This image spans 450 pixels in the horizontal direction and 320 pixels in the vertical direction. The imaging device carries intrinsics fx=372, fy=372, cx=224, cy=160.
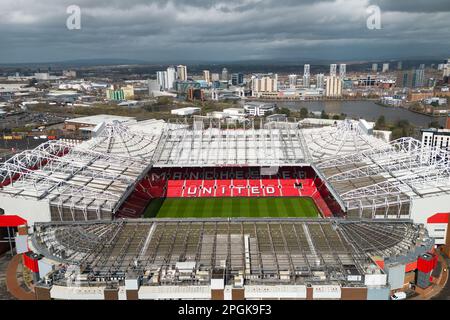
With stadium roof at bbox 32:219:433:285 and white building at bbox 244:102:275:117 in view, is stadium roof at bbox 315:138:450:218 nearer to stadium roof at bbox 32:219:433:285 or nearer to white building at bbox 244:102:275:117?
stadium roof at bbox 32:219:433:285

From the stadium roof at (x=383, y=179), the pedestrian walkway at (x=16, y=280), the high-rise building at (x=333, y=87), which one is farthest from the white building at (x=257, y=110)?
the pedestrian walkway at (x=16, y=280)

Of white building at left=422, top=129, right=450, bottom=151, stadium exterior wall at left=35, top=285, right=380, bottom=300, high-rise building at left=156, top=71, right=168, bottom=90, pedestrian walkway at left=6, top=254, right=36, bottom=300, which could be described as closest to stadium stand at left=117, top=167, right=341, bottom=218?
pedestrian walkway at left=6, top=254, right=36, bottom=300

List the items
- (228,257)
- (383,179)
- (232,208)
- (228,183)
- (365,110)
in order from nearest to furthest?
1. (228,257)
2. (383,179)
3. (232,208)
4. (228,183)
5. (365,110)

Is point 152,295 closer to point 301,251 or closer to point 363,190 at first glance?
point 301,251

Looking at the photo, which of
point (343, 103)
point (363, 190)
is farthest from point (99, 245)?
point (343, 103)

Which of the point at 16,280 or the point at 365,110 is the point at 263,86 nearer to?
the point at 365,110

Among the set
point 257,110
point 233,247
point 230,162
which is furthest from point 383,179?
point 257,110
